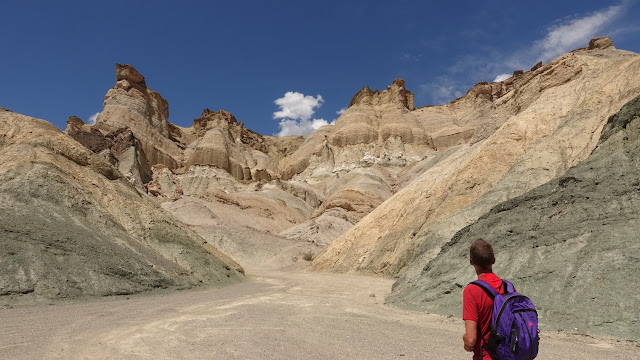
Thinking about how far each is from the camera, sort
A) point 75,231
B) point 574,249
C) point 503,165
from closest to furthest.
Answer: point 574,249
point 75,231
point 503,165

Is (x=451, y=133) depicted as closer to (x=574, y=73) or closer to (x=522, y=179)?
(x=574, y=73)

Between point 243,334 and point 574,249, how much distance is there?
7.98 metres

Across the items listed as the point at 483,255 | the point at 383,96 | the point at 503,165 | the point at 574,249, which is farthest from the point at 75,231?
the point at 383,96

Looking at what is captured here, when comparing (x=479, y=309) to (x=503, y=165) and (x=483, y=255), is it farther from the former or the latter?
(x=503, y=165)

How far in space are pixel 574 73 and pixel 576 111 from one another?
9339 mm

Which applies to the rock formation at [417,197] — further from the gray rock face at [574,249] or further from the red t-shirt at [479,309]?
the red t-shirt at [479,309]

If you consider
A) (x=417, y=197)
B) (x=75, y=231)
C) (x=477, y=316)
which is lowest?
(x=477, y=316)

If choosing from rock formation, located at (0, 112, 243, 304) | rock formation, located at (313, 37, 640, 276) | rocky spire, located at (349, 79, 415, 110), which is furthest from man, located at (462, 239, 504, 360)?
rocky spire, located at (349, 79, 415, 110)

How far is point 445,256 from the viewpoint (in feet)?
45.2

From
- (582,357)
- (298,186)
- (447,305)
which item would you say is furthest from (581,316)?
(298,186)

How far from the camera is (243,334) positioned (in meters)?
7.77

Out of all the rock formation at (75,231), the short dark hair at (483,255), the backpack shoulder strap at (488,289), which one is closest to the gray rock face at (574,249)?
the short dark hair at (483,255)

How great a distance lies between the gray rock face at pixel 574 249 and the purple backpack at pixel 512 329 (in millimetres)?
6185

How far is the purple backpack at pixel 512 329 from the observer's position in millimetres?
2473
